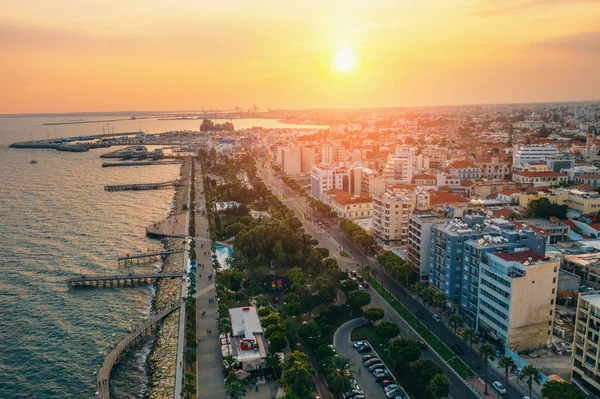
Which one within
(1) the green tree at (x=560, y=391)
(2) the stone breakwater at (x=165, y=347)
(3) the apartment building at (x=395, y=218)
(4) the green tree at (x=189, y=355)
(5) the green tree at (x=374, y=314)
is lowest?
(2) the stone breakwater at (x=165, y=347)

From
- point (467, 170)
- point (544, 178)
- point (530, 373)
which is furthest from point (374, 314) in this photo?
point (467, 170)

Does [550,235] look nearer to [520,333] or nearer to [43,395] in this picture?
[520,333]

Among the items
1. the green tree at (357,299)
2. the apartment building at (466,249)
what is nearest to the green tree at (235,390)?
the green tree at (357,299)

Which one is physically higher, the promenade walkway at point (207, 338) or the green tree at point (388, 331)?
the green tree at point (388, 331)

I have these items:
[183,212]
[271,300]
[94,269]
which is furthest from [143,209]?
[271,300]

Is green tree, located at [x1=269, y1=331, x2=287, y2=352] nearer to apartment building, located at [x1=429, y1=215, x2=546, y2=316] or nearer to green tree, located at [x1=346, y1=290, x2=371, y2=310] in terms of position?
green tree, located at [x1=346, y1=290, x2=371, y2=310]

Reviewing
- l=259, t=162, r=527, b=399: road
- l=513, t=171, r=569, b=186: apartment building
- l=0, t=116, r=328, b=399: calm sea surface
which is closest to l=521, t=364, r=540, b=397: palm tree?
l=259, t=162, r=527, b=399: road

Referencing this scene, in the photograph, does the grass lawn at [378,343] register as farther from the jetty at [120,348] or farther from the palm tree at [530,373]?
the jetty at [120,348]
